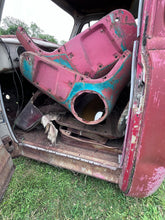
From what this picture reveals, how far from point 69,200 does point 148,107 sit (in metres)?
1.11

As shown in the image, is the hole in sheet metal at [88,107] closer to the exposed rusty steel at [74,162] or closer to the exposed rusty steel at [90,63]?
the exposed rusty steel at [90,63]

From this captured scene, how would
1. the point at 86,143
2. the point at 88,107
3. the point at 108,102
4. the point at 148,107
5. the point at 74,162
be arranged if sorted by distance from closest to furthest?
1. the point at 148,107
2. the point at 108,102
3. the point at 74,162
4. the point at 86,143
5. the point at 88,107

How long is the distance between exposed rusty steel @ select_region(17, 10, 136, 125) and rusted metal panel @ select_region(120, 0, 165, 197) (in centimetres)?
32

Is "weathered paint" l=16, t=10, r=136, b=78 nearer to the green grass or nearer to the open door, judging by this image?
the open door

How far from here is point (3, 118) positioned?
4.46ft

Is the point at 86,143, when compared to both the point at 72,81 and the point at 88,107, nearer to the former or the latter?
the point at 88,107

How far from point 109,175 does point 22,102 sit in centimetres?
152

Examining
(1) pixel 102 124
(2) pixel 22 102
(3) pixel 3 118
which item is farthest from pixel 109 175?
(2) pixel 22 102

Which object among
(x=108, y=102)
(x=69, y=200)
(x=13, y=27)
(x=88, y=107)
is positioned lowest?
(x=69, y=200)

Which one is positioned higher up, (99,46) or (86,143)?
(99,46)

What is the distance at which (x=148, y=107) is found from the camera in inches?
32.6

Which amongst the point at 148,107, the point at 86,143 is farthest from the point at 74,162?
the point at 148,107

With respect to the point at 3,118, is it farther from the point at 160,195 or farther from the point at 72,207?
the point at 160,195

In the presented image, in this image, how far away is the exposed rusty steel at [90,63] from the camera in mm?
1151
